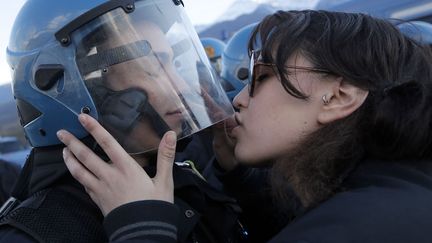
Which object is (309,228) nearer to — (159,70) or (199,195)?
(199,195)

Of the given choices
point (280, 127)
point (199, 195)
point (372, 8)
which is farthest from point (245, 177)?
point (372, 8)

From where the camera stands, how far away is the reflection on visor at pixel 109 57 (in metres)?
1.44

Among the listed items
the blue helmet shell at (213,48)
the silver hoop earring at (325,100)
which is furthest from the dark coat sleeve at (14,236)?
the blue helmet shell at (213,48)

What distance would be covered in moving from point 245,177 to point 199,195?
427mm

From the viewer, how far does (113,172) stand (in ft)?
4.11

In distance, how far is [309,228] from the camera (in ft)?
3.34

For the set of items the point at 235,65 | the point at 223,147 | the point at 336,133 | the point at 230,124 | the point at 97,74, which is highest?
the point at 97,74

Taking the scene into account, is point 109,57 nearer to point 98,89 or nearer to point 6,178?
point 98,89

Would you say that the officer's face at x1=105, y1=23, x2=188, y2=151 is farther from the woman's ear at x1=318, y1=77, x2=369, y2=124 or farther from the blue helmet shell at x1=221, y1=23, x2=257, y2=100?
the blue helmet shell at x1=221, y1=23, x2=257, y2=100

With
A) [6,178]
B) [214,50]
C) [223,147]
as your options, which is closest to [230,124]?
[223,147]

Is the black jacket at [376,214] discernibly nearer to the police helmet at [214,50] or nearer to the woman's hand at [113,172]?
the woman's hand at [113,172]

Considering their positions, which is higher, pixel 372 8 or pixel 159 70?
pixel 159 70

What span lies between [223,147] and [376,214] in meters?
1.00

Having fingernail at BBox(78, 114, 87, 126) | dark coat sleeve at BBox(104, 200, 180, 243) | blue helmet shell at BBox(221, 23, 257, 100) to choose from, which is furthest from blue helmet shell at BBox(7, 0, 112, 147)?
blue helmet shell at BBox(221, 23, 257, 100)
